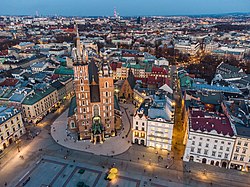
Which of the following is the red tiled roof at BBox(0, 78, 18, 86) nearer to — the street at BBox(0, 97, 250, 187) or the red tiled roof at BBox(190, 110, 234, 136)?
the street at BBox(0, 97, 250, 187)

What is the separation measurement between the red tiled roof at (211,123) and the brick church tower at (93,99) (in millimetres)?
31081

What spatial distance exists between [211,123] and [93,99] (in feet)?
139

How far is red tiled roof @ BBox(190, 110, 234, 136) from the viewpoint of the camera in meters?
64.7

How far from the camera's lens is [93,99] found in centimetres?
7581

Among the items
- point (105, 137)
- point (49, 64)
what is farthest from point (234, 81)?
point (49, 64)

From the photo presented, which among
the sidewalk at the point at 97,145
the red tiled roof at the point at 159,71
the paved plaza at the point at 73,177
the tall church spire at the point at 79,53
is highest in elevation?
the tall church spire at the point at 79,53

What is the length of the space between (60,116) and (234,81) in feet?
342

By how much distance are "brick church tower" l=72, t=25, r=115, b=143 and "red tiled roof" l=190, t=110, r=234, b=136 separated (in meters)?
31.1

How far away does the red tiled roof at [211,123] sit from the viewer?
64.7 metres

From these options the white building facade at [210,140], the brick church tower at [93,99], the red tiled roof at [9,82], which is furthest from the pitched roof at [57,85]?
the white building facade at [210,140]

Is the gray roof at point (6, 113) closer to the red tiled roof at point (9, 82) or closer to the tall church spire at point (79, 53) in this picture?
the tall church spire at point (79, 53)

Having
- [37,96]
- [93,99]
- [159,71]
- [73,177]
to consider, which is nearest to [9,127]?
[37,96]

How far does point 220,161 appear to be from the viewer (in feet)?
220

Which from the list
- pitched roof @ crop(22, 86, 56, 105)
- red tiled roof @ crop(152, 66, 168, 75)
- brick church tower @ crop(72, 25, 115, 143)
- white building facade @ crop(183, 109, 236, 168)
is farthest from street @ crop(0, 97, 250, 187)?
red tiled roof @ crop(152, 66, 168, 75)
